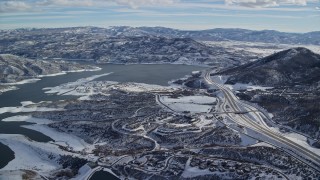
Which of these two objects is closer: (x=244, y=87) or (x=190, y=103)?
(x=190, y=103)

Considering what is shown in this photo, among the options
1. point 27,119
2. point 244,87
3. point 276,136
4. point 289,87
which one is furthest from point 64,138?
point 289,87

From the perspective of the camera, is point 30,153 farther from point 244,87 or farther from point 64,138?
point 244,87

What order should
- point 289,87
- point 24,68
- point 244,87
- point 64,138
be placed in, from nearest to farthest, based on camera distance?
1. point 64,138
2. point 289,87
3. point 244,87
4. point 24,68

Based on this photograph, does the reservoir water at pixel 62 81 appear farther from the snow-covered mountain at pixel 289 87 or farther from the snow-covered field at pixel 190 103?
the snow-covered field at pixel 190 103

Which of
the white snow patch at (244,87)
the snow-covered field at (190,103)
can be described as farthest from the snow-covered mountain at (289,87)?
the snow-covered field at (190,103)

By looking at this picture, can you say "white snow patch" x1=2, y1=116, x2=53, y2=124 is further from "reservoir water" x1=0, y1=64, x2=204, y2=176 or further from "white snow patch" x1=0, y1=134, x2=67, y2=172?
"white snow patch" x1=0, y1=134, x2=67, y2=172

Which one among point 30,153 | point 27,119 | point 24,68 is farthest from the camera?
point 24,68

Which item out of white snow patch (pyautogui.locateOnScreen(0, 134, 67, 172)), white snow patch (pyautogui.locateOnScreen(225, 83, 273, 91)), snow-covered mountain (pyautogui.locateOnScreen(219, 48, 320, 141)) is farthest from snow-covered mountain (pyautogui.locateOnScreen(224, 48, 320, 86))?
white snow patch (pyautogui.locateOnScreen(0, 134, 67, 172))

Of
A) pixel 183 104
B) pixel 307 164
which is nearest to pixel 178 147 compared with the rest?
pixel 307 164
